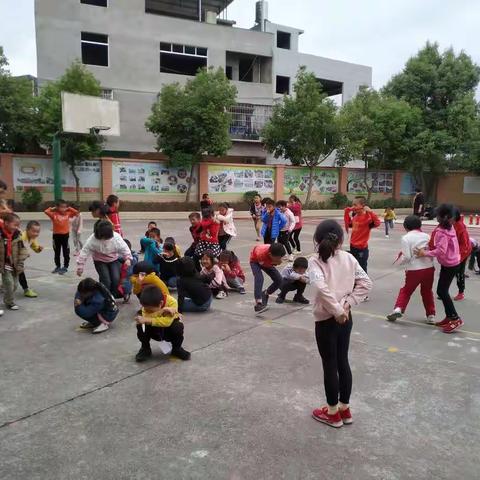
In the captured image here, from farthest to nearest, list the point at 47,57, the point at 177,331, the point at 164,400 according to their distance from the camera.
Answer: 1. the point at 47,57
2. the point at 177,331
3. the point at 164,400

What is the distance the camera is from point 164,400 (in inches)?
147

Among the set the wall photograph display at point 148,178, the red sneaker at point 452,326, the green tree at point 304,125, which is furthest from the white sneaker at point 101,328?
the green tree at point 304,125

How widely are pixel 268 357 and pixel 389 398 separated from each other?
1.26m

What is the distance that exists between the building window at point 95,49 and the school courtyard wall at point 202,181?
7.63m

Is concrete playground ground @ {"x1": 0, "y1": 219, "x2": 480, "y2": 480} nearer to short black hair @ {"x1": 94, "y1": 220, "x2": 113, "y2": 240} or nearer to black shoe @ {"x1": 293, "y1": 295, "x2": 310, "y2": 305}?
black shoe @ {"x1": 293, "y1": 295, "x2": 310, "y2": 305}

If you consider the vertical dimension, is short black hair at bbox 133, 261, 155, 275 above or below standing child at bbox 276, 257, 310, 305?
above

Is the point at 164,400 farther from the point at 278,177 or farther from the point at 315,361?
the point at 278,177

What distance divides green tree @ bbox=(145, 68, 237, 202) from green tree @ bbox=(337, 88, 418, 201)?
20.9ft

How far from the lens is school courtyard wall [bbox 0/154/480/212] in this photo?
20344mm

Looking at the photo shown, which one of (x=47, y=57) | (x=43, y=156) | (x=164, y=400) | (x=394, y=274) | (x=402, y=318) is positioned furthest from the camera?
(x=47, y=57)

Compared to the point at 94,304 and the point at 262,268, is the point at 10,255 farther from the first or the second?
the point at 262,268

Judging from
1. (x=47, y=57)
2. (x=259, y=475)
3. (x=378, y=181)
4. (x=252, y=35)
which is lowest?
→ (x=259, y=475)

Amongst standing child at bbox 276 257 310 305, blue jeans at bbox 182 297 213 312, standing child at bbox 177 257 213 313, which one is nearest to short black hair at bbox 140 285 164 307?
standing child at bbox 177 257 213 313

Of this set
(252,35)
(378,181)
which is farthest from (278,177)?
(252,35)
